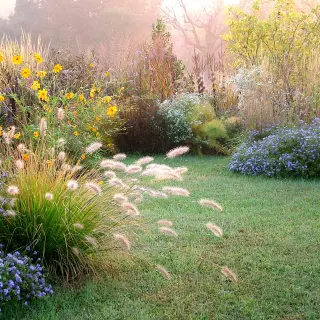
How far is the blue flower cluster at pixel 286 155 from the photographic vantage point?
6.61 m

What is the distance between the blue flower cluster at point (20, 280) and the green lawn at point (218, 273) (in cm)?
8

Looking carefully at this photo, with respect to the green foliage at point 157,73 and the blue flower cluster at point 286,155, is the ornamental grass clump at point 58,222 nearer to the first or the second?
the blue flower cluster at point 286,155

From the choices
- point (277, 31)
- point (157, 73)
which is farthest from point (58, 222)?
point (277, 31)

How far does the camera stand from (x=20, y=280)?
2.56 meters

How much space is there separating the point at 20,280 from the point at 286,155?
195 inches

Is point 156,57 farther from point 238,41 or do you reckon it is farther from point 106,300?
point 106,300

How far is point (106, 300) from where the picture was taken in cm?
284

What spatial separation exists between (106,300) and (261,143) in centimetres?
505

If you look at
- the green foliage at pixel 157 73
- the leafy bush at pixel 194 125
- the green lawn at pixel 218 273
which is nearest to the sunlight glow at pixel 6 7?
the green foliage at pixel 157 73

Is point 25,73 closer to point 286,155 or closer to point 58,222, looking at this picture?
point 58,222

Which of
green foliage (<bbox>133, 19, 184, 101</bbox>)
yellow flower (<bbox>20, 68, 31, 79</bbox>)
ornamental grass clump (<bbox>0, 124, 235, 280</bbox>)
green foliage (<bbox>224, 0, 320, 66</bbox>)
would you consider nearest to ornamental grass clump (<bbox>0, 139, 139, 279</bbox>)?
ornamental grass clump (<bbox>0, 124, 235, 280</bbox>)

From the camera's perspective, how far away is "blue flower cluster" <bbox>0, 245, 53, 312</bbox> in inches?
99.5

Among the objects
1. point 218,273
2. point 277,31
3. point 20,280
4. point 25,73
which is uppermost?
point 277,31

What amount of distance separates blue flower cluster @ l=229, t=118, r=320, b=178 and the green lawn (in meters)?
1.47
